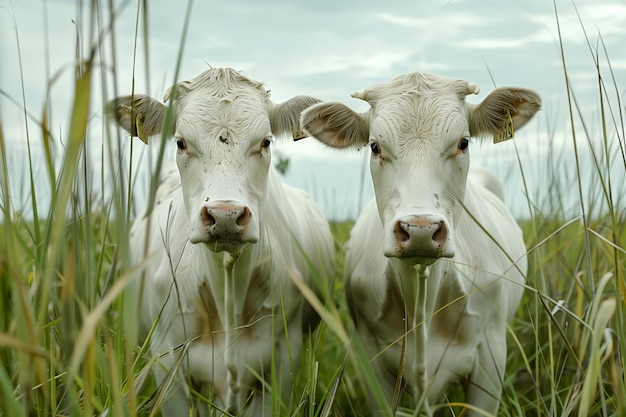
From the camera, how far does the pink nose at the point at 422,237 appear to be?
310 cm

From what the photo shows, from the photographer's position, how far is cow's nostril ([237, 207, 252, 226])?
337cm

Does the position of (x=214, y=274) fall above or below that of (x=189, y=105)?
below

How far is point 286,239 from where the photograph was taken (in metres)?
4.51

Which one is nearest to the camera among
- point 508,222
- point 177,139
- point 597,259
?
point 177,139

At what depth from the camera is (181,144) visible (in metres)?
3.95

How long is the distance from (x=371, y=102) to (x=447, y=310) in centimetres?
129

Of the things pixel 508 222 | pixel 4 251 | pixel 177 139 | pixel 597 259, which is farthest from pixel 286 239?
pixel 4 251

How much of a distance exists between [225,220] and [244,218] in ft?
0.34

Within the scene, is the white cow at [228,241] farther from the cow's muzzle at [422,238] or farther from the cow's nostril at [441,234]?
the cow's nostril at [441,234]

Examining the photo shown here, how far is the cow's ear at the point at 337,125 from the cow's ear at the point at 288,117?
15cm

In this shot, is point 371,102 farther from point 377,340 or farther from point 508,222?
point 508,222

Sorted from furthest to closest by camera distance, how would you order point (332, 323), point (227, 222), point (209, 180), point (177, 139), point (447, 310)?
point (447, 310), point (177, 139), point (209, 180), point (227, 222), point (332, 323)

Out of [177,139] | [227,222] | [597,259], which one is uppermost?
[177,139]

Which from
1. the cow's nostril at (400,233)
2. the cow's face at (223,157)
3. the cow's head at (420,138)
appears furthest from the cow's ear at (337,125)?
the cow's nostril at (400,233)
